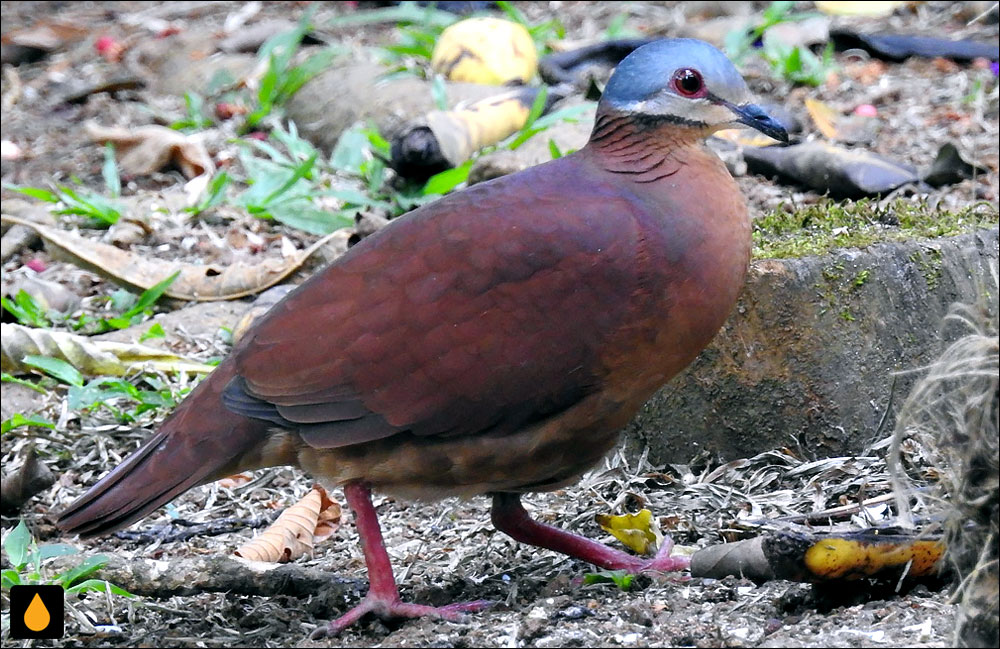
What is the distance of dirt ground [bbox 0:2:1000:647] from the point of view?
9.87 ft

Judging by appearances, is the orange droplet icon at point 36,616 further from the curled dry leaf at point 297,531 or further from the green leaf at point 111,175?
Result: the green leaf at point 111,175

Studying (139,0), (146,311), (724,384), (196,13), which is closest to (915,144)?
(724,384)

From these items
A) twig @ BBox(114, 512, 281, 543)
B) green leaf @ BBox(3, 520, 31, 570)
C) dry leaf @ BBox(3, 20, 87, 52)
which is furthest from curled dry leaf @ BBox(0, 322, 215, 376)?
dry leaf @ BBox(3, 20, 87, 52)

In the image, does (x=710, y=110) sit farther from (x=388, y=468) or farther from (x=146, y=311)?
(x=146, y=311)

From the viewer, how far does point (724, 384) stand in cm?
406

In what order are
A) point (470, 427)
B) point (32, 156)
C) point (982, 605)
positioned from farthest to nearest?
point (32, 156) → point (470, 427) → point (982, 605)

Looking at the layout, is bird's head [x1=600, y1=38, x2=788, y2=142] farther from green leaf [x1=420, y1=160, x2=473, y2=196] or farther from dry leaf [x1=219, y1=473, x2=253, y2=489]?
green leaf [x1=420, y1=160, x2=473, y2=196]

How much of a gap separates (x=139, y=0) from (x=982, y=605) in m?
9.95

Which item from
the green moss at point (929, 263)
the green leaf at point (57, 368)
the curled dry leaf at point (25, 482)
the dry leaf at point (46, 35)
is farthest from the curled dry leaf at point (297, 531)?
the dry leaf at point (46, 35)

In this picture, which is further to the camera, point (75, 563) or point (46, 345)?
point (46, 345)

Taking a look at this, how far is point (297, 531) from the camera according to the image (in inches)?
166

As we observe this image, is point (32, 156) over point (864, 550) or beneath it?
beneath

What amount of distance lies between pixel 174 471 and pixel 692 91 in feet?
5.74

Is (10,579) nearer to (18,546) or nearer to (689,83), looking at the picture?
(18,546)
